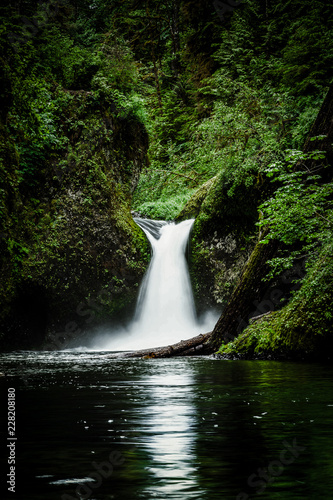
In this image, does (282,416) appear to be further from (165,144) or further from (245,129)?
(165,144)

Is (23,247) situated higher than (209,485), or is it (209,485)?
(23,247)

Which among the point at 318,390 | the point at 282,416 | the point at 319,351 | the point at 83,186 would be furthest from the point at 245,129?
Result: the point at 282,416

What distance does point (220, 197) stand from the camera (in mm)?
18688

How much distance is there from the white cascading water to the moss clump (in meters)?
6.50

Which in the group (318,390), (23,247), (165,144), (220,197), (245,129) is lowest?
(318,390)

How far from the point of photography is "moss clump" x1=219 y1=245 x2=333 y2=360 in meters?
9.55

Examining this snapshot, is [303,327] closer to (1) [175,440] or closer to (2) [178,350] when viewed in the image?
(2) [178,350]

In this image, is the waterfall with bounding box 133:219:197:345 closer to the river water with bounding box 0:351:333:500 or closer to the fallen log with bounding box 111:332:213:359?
the fallen log with bounding box 111:332:213:359

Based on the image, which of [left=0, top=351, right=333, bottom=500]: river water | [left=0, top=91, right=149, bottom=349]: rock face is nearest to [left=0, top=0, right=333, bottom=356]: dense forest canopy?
[left=0, top=91, right=149, bottom=349]: rock face

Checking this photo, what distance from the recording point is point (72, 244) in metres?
17.8

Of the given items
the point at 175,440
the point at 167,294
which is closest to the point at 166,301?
the point at 167,294

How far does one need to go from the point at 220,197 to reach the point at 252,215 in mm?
1347

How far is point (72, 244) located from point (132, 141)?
606 centimetres

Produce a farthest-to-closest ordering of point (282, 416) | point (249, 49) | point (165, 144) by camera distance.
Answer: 1. point (165, 144)
2. point (249, 49)
3. point (282, 416)
